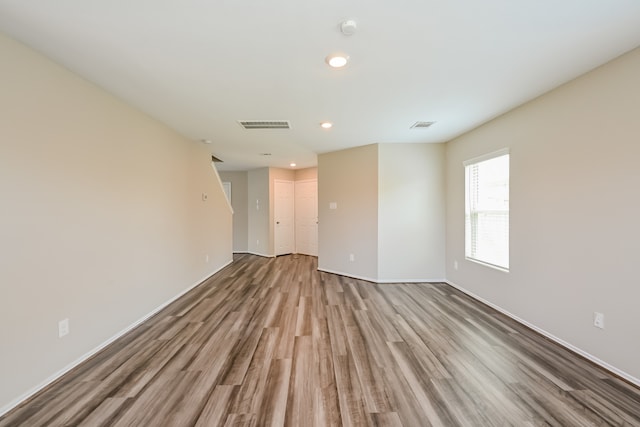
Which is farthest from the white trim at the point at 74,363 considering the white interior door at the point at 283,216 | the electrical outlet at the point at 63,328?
the white interior door at the point at 283,216

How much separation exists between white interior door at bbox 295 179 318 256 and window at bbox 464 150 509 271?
4.05 m

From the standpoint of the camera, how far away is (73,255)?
2.19 metres

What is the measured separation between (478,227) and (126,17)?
167 inches

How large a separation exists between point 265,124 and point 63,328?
9.24 feet

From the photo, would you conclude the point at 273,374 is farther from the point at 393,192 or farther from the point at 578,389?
the point at 393,192

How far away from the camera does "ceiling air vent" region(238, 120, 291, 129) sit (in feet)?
11.2

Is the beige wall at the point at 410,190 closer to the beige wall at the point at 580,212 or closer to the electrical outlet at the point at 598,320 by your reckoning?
the beige wall at the point at 580,212

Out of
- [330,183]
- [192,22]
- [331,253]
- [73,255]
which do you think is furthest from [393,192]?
[73,255]

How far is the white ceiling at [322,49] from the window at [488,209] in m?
0.79

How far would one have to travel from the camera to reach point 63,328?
209 centimetres

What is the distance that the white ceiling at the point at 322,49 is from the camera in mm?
1547

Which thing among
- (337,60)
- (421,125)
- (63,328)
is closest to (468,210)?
(421,125)

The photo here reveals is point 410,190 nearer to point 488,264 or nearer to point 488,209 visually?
point 488,209

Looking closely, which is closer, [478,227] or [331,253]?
[478,227]
